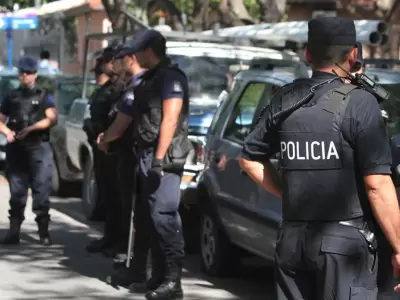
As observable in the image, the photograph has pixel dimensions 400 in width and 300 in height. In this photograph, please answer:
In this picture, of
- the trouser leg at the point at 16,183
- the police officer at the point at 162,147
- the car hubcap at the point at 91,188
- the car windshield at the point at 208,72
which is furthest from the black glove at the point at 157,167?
the car hubcap at the point at 91,188

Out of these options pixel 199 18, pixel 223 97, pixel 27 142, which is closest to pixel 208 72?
pixel 223 97

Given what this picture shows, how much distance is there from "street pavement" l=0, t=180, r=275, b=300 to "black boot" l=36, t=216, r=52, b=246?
84 millimetres

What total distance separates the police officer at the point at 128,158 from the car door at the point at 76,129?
4029 millimetres

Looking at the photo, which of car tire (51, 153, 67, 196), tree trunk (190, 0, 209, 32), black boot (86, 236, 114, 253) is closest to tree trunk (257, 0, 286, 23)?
tree trunk (190, 0, 209, 32)

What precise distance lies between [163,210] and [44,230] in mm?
3097

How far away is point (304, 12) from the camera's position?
3228 centimetres

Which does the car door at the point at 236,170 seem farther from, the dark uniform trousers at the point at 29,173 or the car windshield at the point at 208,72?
the car windshield at the point at 208,72

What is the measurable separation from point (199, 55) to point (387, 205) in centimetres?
793

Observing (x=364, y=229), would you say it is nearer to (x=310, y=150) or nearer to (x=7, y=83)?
(x=310, y=150)

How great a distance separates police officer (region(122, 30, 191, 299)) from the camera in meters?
7.31

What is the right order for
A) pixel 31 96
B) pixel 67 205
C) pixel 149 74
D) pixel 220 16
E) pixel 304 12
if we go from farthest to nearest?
1. pixel 304 12
2. pixel 220 16
3. pixel 67 205
4. pixel 31 96
5. pixel 149 74

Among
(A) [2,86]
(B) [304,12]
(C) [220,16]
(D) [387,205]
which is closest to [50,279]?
(D) [387,205]

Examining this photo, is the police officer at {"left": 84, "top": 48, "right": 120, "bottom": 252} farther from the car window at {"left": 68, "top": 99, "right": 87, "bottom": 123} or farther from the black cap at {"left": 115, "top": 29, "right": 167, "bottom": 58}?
the car window at {"left": 68, "top": 99, "right": 87, "bottom": 123}

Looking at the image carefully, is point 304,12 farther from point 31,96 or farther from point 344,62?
point 344,62
